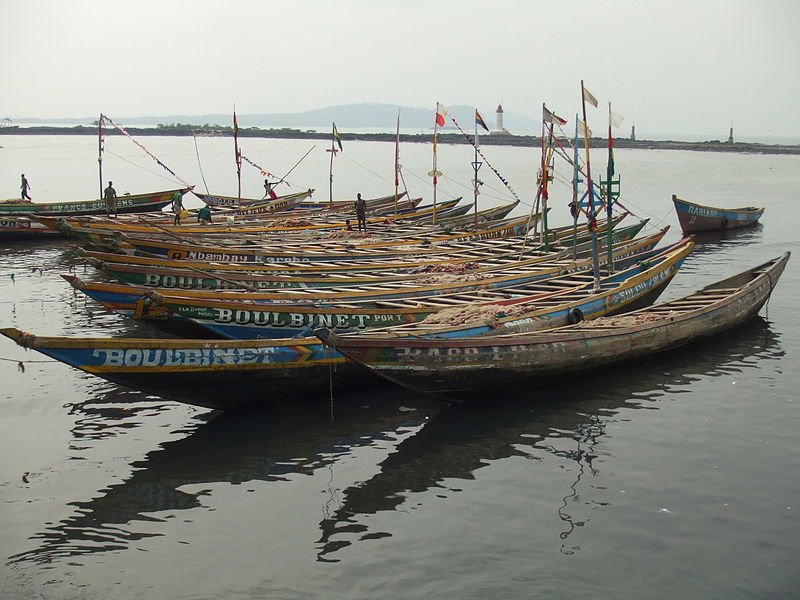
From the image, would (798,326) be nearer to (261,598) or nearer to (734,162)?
(261,598)

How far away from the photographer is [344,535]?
10.4 meters

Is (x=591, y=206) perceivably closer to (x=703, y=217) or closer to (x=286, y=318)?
(x=286, y=318)

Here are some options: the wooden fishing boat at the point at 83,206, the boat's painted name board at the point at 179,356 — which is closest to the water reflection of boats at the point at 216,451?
the boat's painted name board at the point at 179,356

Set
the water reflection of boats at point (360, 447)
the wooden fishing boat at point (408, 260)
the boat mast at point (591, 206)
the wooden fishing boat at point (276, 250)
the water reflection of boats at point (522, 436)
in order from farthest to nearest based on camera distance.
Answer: the wooden fishing boat at point (276, 250) → the wooden fishing boat at point (408, 260) → the boat mast at point (591, 206) → the water reflection of boats at point (522, 436) → the water reflection of boats at point (360, 447)

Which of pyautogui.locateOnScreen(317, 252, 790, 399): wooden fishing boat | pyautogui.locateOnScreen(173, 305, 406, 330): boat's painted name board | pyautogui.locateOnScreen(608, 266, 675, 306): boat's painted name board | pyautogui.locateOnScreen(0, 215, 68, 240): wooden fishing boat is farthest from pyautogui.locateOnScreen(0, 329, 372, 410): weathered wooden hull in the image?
pyautogui.locateOnScreen(0, 215, 68, 240): wooden fishing boat

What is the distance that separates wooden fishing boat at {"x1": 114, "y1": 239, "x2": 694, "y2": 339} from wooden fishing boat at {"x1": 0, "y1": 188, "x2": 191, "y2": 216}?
22.8 metres

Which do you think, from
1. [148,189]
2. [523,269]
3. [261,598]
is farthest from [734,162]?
[261,598]

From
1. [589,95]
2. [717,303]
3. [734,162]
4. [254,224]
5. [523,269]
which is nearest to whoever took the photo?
[717,303]

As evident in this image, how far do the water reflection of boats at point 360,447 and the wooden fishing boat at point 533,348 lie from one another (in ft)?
1.80

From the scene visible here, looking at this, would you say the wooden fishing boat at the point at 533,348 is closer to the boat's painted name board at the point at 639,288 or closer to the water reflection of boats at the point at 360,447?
the water reflection of boats at the point at 360,447

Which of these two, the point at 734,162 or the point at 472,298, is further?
the point at 734,162

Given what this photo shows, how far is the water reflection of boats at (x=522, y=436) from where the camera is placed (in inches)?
440

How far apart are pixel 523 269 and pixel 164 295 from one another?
10079mm

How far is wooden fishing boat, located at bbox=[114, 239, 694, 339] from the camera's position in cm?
1574
